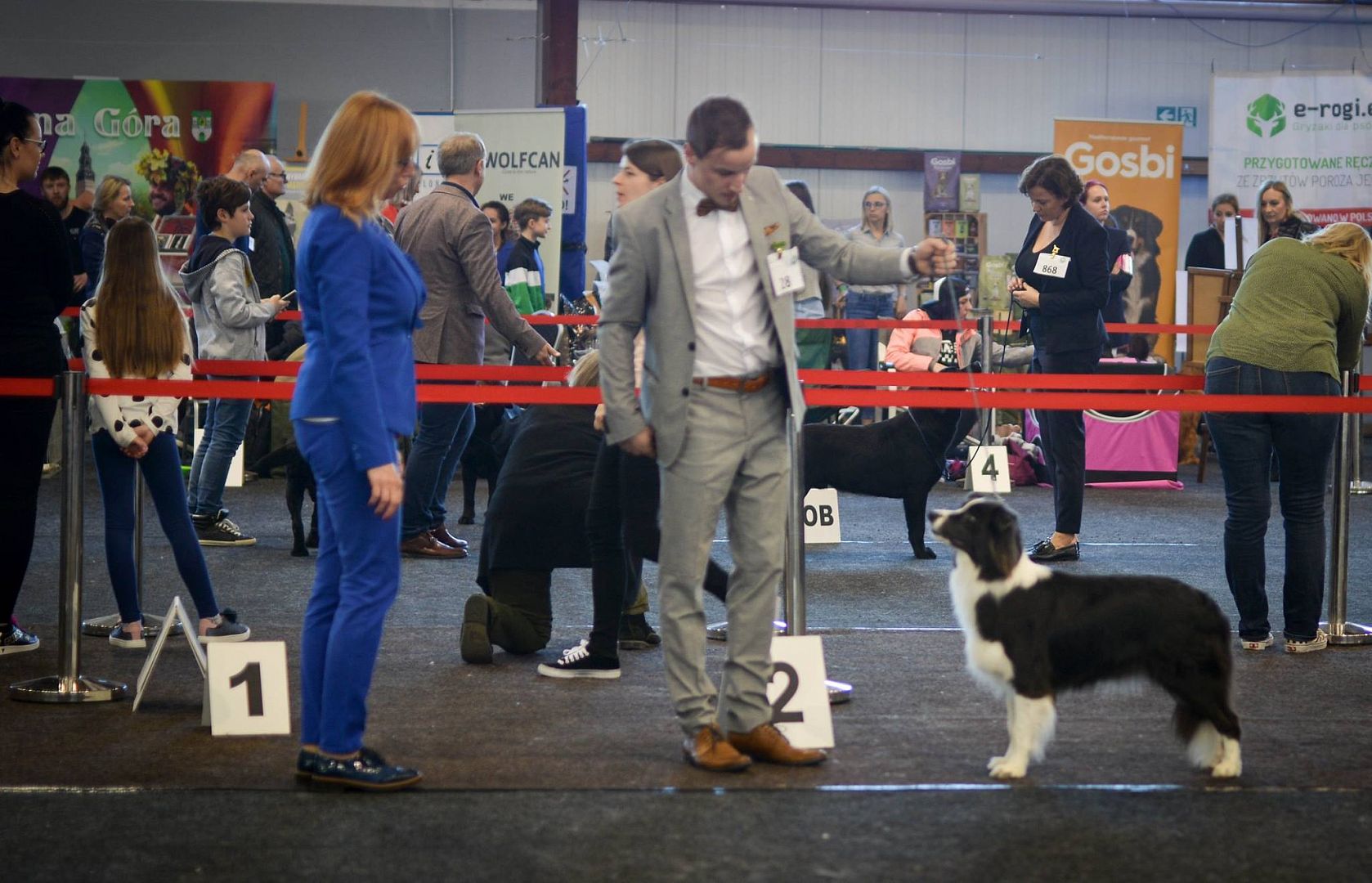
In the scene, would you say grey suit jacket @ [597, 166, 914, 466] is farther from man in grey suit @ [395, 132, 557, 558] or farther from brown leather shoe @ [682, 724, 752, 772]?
man in grey suit @ [395, 132, 557, 558]

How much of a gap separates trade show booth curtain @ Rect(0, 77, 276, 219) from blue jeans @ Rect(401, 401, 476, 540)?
760cm

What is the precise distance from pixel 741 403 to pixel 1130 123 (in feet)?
33.8

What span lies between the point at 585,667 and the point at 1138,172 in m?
9.70

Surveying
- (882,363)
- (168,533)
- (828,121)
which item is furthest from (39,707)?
(828,121)

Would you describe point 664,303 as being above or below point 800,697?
above

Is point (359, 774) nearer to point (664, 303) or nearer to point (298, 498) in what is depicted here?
point (664, 303)

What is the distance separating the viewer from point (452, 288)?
5.38 m

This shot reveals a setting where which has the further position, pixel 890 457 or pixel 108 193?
pixel 108 193

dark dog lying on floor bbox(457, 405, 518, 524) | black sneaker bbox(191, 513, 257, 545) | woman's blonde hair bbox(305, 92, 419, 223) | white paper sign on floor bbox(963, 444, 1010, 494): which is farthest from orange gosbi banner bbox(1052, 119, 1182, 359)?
woman's blonde hair bbox(305, 92, 419, 223)

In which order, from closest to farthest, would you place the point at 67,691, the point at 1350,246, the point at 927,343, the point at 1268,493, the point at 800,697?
the point at 800,697 → the point at 67,691 → the point at 1350,246 → the point at 1268,493 → the point at 927,343

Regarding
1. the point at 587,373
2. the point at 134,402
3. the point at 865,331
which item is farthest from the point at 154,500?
the point at 865,331

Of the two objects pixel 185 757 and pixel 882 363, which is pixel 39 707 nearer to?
pixel 185 757

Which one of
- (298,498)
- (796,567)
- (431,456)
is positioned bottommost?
(298,498)

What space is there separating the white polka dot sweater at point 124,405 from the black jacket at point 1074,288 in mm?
3351
